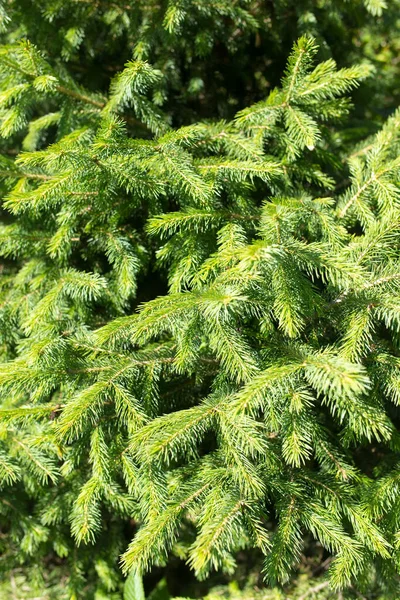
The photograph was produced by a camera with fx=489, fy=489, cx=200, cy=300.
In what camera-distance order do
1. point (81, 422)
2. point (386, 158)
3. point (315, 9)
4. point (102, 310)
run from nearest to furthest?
1. point (81, 422)
2. point (386, 158)
3. point (102, 310)
4. point (315, 9)

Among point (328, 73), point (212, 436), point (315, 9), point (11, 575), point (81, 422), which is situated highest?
point (315, 9)

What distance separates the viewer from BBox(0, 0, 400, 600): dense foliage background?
1375 millimetres

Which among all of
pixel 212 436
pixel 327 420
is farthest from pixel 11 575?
pixel 327 420

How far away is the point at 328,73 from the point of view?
1.74 m

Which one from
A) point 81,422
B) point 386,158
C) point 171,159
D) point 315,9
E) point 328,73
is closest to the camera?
point 81,422

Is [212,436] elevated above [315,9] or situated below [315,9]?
below

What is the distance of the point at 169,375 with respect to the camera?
180 cm

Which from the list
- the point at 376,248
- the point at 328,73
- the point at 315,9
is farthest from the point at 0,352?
the point at 315,9

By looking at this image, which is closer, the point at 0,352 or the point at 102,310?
the point at 0,352

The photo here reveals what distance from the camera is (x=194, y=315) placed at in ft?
4.57

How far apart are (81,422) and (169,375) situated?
0.43 metres

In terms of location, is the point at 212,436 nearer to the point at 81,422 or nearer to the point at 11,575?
the point at 81,422

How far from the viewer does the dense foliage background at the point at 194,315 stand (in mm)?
1375

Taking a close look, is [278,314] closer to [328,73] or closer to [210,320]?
[210,320]
